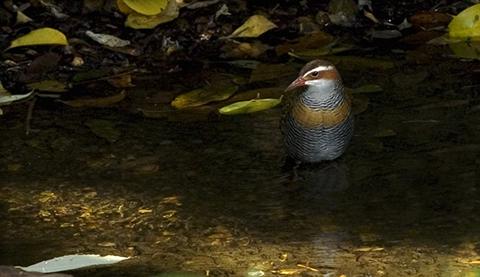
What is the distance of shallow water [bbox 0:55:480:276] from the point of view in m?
5.32

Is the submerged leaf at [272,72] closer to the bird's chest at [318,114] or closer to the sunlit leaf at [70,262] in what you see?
the bird's chest at [318,114]

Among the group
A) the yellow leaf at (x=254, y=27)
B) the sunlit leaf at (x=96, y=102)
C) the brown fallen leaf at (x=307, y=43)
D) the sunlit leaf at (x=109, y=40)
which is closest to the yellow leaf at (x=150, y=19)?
the sunlit leaf at (x=109, y=40)

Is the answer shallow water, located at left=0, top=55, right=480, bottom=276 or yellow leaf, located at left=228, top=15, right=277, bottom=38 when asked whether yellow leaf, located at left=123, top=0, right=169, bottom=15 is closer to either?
yellow leaf, located at left=228, top=15, right=277, bottom=38

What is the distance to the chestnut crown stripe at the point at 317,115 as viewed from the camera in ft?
21.3

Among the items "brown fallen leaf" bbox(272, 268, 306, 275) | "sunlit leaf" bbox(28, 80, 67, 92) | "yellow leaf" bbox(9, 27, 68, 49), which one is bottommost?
"brown fallen leaf" bbox(272, 268, 306, 275)

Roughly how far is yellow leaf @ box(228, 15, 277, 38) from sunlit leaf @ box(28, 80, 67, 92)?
1.44 metres

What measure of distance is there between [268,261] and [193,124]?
6.52ft

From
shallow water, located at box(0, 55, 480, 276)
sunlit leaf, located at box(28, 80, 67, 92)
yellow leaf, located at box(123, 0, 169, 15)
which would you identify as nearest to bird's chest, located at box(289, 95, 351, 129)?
shallow water, located at box(0, 55, 480, 276)

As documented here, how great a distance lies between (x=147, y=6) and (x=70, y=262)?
140 inches

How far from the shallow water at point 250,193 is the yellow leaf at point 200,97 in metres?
0.28

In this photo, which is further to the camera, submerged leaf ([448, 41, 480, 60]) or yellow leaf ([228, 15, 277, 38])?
yellow leaf ([228, 15, 277, 38])

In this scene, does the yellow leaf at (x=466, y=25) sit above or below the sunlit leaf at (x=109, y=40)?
above

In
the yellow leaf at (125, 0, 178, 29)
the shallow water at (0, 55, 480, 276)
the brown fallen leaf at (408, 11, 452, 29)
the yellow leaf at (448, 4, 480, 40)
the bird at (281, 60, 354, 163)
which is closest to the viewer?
the shallow water at (0, 55, 480, 276)

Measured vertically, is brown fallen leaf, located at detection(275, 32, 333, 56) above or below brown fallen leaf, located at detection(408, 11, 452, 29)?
below
